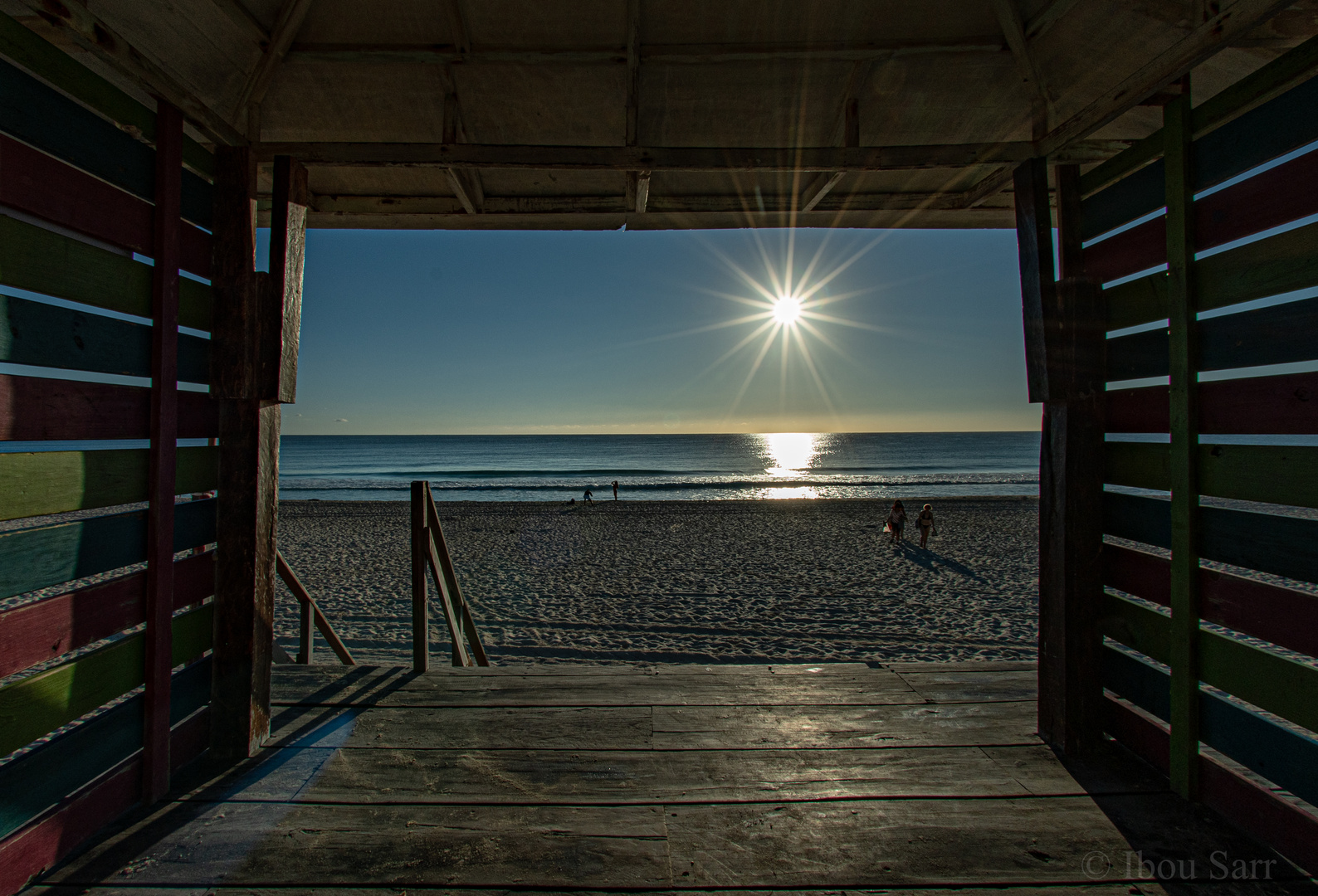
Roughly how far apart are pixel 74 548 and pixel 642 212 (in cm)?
306

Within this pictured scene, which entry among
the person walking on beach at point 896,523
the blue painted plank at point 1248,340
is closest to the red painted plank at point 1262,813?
the blue painted plank at point 1248,340

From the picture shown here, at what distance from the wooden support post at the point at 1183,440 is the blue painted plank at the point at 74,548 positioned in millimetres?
3907

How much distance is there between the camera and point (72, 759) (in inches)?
80.8

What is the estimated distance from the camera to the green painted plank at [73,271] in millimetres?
1828

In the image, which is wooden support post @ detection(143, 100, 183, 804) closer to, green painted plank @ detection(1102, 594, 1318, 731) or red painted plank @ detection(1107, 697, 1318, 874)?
green painted plank @ detection(1102, 594, 1318, 731)

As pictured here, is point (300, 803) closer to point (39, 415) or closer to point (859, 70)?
point (39, 415)

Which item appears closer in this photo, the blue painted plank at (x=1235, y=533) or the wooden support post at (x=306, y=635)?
the blue painted plank at (x=1235, y=533)

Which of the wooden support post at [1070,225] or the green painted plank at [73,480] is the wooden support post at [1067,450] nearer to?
the wooden support post at [1070,225]

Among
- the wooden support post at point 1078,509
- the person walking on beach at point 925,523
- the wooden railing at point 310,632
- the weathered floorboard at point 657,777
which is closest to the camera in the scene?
the weathered floorboard at point 657,777

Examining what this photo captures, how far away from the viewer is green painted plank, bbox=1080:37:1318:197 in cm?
191

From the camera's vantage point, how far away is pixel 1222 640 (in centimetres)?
222

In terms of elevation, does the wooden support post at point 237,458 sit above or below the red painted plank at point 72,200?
below

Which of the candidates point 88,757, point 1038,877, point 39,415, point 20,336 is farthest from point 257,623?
point 1038,877

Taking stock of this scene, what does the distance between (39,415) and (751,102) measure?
3.23 meters
